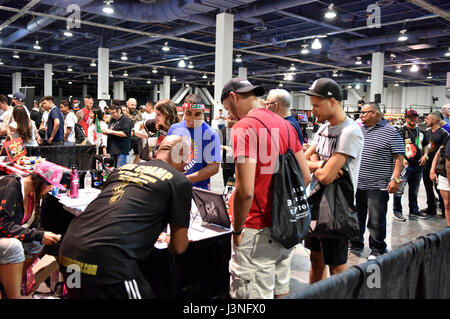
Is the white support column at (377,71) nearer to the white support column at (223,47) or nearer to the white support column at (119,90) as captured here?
the white support column at (223,47)

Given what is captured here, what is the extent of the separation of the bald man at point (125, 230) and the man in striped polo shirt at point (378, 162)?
2455 mm

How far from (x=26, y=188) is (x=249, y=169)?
161 centimetres

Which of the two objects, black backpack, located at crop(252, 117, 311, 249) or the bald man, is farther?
black backpack, located at crop(252, 117, 311, 249)

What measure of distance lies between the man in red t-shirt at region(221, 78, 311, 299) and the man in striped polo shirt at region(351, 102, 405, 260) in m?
2.07

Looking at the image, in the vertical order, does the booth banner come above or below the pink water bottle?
above

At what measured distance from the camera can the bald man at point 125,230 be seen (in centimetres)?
155

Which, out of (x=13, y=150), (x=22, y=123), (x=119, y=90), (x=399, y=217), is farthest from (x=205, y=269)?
(x=119, y=90)

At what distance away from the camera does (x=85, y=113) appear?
8625 mm

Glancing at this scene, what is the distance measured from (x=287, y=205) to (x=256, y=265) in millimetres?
321

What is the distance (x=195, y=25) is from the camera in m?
11.2

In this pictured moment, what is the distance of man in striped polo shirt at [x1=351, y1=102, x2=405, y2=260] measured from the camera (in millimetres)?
3555

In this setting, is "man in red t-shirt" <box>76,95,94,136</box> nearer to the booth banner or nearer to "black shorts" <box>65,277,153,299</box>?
the booth banner

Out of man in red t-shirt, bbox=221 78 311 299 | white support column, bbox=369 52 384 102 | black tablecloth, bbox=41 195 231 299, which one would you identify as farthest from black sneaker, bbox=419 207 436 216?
white support column, bbox=369 52 384 102

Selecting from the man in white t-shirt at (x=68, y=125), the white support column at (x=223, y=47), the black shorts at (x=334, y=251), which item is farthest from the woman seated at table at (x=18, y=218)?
the white support column at (x=223, y=47)
